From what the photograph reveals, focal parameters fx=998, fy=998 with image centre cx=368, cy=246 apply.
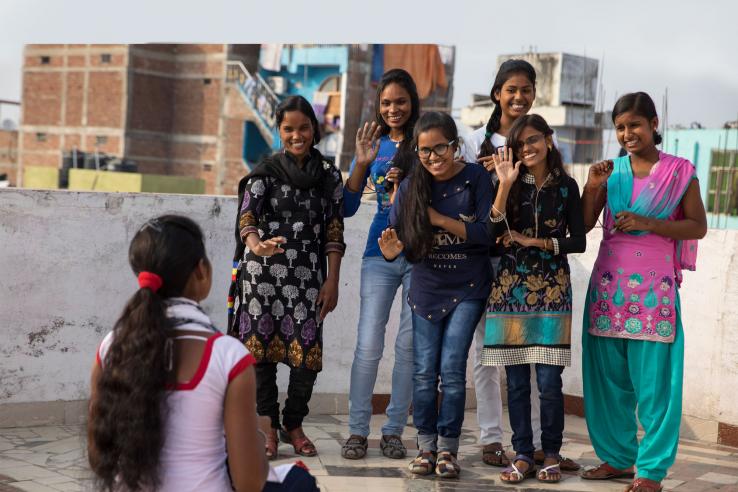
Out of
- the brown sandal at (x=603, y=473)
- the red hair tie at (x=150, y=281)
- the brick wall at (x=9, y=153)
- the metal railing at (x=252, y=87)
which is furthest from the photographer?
the brick wall at (x=9, y=153)

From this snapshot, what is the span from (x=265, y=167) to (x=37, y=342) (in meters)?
1.70

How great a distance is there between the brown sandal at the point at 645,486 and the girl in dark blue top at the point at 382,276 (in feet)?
3.81

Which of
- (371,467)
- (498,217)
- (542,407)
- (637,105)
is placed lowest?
(371,467)

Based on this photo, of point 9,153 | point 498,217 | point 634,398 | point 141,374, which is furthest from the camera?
point 9,153

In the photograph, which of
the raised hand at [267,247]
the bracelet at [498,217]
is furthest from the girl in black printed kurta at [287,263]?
the bracelet at [498,217]

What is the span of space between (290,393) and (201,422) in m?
2.61

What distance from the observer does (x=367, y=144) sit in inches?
192

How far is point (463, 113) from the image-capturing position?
4072 centimetres

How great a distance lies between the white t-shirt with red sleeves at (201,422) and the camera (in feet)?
7.92

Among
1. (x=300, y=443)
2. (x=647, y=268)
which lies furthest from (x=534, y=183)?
(x=300, y=443)

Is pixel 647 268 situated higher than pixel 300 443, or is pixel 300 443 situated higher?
pixel 647 268

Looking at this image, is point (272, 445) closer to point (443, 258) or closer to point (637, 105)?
point (443, 258)

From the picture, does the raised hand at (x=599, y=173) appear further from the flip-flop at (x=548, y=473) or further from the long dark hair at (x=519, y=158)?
the flip-flop at (x=548, y=473)

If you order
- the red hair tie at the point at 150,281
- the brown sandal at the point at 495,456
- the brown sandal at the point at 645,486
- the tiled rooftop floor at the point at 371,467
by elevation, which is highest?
the red hair tie at the point at 150,281
